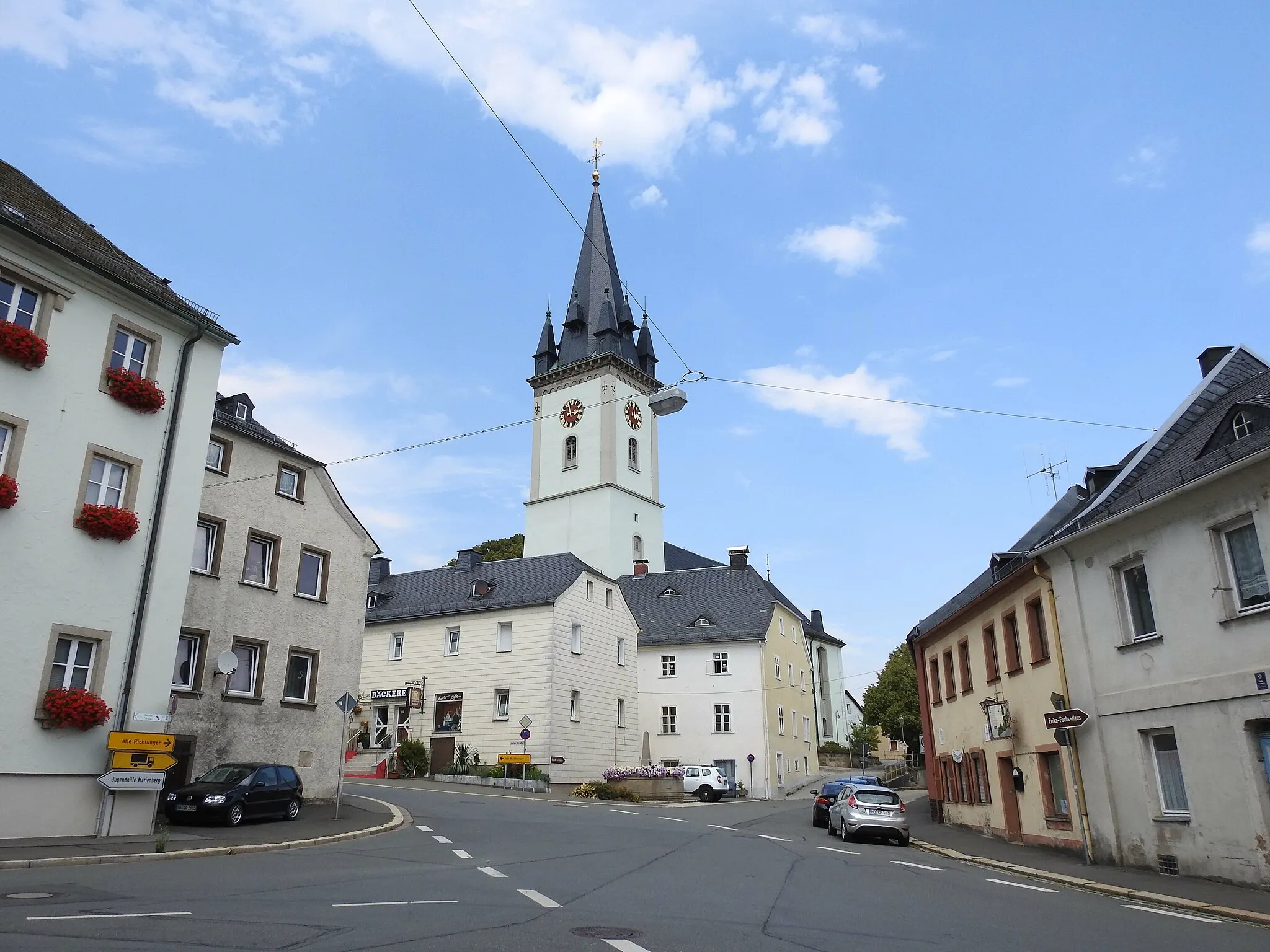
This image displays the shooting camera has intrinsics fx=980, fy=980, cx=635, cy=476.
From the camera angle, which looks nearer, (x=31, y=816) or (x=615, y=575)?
(x=31, y=816)

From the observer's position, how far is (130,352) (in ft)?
62.2

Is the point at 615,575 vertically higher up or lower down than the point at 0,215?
higher up

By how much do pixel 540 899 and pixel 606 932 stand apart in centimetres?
243

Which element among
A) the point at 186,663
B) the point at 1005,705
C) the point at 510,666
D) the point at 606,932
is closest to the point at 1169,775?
the point at 1005,705

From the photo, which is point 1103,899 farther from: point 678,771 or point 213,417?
point 678,771

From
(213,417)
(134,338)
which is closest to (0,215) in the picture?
(134,338)

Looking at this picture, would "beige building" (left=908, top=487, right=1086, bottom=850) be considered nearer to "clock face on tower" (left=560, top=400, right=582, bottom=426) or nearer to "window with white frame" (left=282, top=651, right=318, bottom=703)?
"window with white frame" (left=282, top=651, right=318, bottom=703)

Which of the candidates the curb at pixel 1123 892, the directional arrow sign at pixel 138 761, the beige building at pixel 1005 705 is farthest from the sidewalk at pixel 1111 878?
the directional arrow sign at pixel 138 761

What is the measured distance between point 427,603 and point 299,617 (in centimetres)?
2091

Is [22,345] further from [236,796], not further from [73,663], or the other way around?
[236,796]

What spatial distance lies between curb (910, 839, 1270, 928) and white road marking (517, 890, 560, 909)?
305 inches

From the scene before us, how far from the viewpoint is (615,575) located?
214ft

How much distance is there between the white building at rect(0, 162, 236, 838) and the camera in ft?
53.0

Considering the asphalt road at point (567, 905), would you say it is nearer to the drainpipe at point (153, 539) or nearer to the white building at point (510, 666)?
the drainpipe at point (153, 539)
